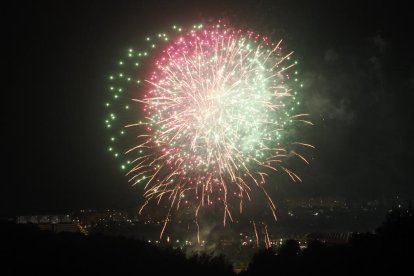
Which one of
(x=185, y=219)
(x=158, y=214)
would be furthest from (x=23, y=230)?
(x=158, y=214)

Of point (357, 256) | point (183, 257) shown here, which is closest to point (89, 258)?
point (183, 257)

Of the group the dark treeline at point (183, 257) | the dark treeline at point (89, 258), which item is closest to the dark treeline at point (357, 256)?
the dark treeline at point (183, 257)

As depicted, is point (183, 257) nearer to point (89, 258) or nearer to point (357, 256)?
point (89, 258)

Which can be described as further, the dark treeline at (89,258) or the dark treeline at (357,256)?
the dark treeline at (357,256)

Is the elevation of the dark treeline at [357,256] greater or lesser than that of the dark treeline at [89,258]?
greater

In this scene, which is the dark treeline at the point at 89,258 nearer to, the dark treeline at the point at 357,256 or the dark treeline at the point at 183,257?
the dark treeline at the point at 183,257

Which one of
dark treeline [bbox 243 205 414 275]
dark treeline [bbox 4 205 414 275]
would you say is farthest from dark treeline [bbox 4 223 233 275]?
dark treeline [bbox 243 205 414 275]

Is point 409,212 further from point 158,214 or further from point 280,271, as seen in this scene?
point 158,214

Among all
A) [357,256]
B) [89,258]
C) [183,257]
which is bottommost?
[89,258]
